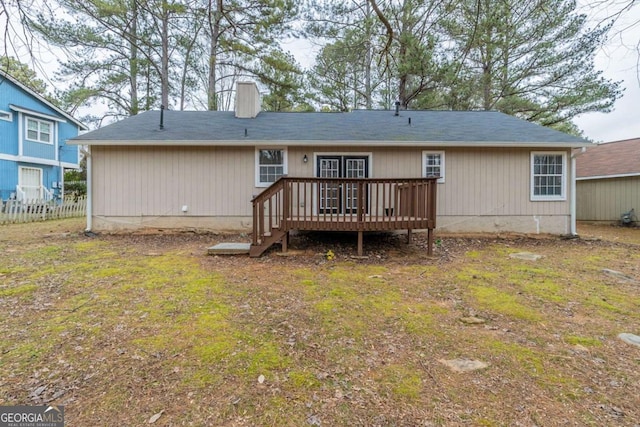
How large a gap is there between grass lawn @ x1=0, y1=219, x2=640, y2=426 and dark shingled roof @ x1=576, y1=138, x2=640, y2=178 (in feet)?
30.1

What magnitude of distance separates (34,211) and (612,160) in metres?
22.9

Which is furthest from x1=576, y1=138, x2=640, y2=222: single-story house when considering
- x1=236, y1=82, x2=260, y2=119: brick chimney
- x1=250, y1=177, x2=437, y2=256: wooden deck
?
x1=236, y1=82, x2=260, y2=119: brick chimney

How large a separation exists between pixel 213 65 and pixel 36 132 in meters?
9.41

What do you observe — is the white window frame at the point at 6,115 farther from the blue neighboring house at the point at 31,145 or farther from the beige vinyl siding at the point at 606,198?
the beige vinyl siding at the point at 606,198

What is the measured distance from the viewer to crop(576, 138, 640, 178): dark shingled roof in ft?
39.1

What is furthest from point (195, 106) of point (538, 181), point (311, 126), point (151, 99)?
point (538, 181)

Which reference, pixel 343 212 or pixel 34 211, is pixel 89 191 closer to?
pixel 34 211

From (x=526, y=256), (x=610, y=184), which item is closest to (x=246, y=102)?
(x=526, y=256)

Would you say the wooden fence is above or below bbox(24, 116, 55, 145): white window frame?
below

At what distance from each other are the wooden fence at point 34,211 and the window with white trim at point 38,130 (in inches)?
218

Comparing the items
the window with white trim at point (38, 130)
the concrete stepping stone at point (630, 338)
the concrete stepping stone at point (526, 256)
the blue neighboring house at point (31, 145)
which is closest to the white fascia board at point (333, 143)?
the concrete stepping stone at point (526, 256)

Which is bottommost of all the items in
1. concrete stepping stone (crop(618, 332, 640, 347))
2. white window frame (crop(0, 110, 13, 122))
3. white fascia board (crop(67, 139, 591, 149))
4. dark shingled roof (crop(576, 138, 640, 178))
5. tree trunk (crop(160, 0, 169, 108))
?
concrete stepping stone (crop(618, 332, 640, 347))

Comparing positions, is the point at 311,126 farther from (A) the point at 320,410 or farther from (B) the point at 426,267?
(A) the point at 320,410

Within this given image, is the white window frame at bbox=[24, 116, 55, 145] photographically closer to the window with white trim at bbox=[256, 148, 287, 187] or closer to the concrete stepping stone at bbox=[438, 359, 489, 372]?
the window with white trim at bbox=[256, 148, 287, 187]
